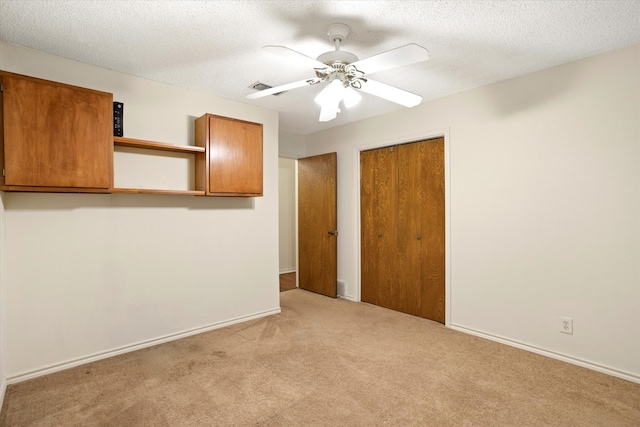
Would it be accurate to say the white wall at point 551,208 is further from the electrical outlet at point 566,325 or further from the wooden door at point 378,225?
the wooden door at point 378,225

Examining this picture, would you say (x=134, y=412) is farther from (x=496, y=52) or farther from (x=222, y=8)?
(x=496, y=52)

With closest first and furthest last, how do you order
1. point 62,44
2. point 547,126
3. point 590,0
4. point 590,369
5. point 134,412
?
point 590,0, point 134,412, point 62,44, point 590,369, point 547,126

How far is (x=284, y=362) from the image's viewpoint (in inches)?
104

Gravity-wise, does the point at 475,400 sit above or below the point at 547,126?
below

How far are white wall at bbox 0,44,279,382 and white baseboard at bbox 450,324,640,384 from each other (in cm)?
213

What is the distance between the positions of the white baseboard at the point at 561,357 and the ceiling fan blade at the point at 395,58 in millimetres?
2521

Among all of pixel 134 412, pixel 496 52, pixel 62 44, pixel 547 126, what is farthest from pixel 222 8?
pixel 547 126

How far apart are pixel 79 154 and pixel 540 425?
11.1ft

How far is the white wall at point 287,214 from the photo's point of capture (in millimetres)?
6465

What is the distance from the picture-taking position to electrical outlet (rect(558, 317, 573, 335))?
2.65m

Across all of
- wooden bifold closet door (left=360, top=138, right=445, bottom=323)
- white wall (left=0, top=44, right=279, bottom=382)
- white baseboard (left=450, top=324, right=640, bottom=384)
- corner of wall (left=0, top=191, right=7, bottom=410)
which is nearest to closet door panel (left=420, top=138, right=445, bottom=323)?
wooden bifold closet door (left=360, top=138, right=445, bottom=323)

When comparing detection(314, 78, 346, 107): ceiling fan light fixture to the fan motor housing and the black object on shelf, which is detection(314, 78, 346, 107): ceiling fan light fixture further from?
the black object on shelf

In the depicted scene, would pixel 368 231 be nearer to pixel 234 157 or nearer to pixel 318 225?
pixel 318 225

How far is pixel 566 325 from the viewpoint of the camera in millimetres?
2668
